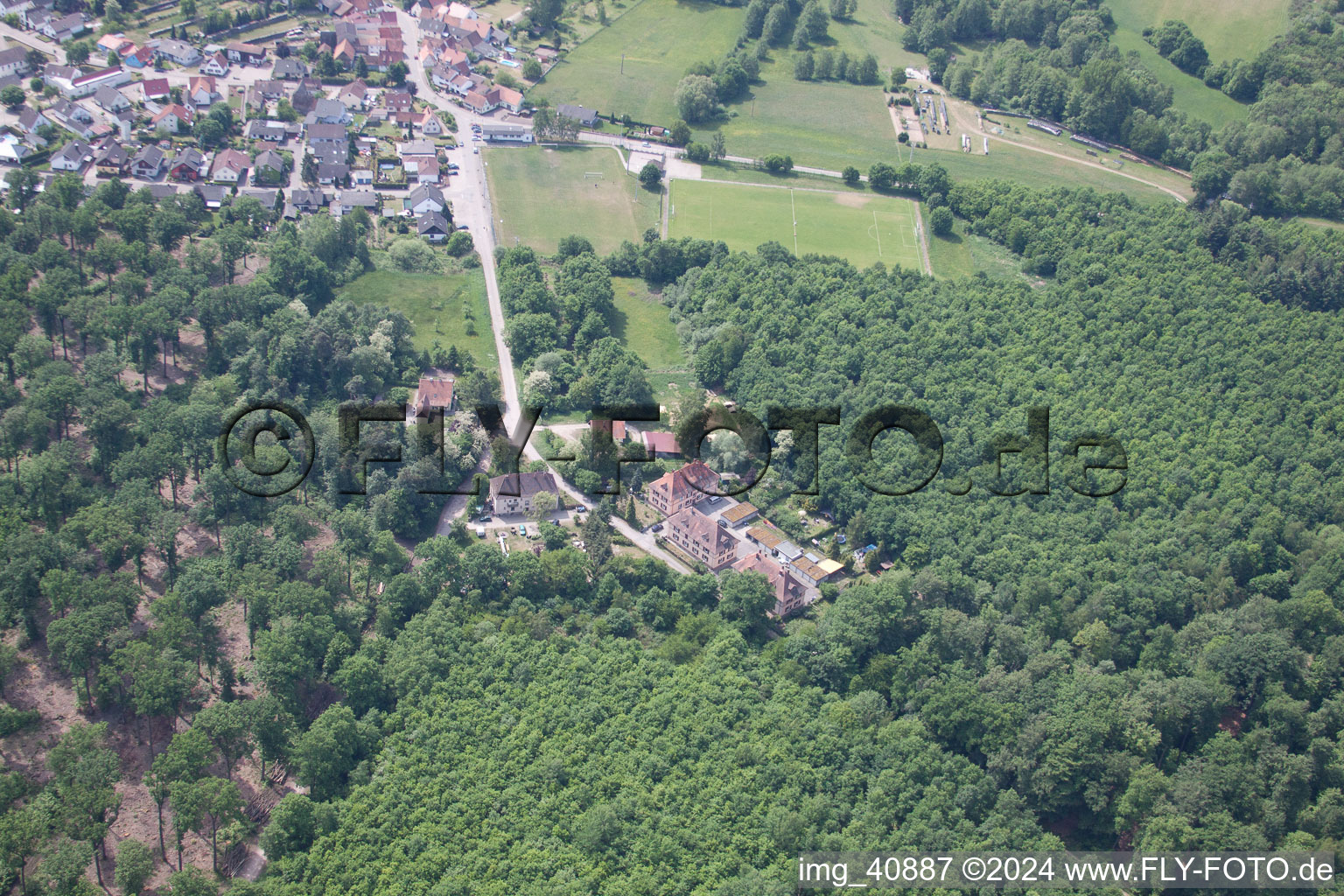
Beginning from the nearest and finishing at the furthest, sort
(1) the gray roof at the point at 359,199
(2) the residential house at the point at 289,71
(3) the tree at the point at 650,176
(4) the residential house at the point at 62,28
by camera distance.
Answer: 1. (1) the gray roof at the point at 359,199
2. (3) the tree at the point at 650,176
3. (4) the residential house at the point at 62,28
4. (2) the residential house at the point at 289,71

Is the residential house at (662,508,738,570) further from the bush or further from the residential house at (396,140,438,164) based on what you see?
the residential house at (396,140,438,164)

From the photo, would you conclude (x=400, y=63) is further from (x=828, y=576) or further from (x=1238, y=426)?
(x=1238, y=426)

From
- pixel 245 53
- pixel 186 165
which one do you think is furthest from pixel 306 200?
pixel 245 53

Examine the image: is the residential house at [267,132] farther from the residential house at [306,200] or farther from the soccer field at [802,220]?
the soccer field at [802,220]

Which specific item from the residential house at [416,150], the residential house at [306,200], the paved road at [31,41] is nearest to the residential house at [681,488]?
the residential house at [306,200]

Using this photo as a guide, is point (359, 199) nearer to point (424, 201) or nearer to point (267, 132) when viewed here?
point (424, 201)

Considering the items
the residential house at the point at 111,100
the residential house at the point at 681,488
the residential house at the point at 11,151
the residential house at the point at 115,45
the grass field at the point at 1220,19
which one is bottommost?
the residential house at the point at 681,488

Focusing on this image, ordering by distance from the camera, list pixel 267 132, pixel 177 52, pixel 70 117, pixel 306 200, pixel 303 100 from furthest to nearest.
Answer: pixel 177 52, pixel 303 100, pixel 267 132, pixel 70 117, pixel 306 200
